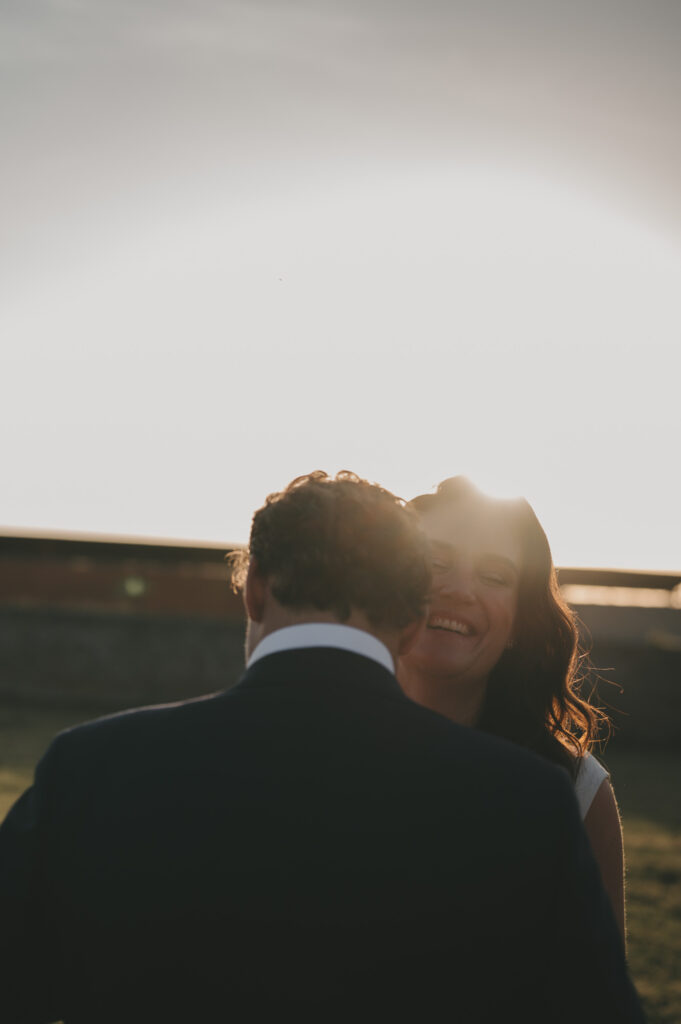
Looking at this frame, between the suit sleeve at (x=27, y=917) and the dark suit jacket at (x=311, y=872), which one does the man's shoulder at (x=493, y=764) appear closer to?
the dark suit jacket at (x=311, y=872)

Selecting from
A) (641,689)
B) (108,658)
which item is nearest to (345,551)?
(108,658)

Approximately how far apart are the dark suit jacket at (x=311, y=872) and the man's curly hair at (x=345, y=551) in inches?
5.7

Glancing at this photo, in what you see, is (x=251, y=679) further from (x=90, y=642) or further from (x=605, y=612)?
(x=605, y=612)

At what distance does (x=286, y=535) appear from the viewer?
150 centimetres

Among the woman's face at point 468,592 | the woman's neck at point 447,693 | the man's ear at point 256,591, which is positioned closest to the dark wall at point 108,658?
the woman's neck at point 447,693

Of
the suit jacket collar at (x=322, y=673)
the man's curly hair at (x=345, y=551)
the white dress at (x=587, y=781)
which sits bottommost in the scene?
the white dress at (x=587, y=781)

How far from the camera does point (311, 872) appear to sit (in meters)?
1.22

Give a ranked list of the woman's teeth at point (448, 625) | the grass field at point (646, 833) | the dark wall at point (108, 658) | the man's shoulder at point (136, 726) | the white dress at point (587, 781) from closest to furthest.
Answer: the man's shoulder at point (136, 726)
the white dress at point (587, 781)
the woman's teeth at point (448, 625)
the grass field at point (646, 833)
the dark wall at point (108, 658)

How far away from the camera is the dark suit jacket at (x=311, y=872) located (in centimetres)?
122

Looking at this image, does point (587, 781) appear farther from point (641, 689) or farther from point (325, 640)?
point (641, 689)

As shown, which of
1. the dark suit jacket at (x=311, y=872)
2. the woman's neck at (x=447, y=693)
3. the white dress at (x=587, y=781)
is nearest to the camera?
the dark suit jacket at (x=311, y=872)

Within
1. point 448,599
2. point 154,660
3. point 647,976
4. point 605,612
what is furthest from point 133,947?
point 605,612

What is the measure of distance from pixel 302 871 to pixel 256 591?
0.51m

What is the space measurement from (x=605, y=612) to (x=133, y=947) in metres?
12.7
